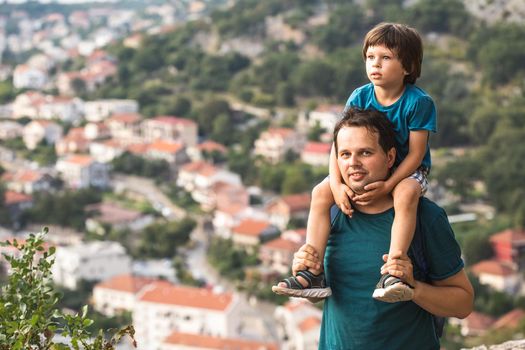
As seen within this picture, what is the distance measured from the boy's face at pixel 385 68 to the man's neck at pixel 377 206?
23cm

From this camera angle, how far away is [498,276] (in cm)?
1495

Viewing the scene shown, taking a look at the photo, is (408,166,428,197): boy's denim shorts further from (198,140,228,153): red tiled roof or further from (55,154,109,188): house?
(198,140,228,153): red tiled roof

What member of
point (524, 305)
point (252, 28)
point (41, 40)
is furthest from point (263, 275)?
point (41, 40)

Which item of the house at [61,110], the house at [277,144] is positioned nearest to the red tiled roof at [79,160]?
the house at [277,144]

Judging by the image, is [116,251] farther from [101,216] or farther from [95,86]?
[95,86]

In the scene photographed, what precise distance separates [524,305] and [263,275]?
4.82 meters

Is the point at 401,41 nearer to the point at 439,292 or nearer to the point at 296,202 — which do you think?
the point at 439,292

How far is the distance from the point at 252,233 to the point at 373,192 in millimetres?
16658

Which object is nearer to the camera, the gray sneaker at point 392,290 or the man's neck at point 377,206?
the gray sneaker at point 392,290

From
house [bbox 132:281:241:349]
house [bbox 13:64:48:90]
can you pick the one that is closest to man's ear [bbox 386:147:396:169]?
house [bbox 132:281:241:349]

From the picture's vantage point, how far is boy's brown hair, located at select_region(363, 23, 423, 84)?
1703 millimetres

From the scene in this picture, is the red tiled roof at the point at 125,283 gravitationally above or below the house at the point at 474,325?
above

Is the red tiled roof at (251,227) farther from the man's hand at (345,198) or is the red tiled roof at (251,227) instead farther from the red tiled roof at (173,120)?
the man's hand at (345,198)

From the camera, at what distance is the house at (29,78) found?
36656 millimetres
